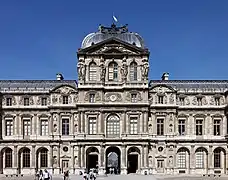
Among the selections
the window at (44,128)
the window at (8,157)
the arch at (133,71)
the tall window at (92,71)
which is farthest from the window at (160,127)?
the window at (8,157)

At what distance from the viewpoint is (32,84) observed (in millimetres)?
69875

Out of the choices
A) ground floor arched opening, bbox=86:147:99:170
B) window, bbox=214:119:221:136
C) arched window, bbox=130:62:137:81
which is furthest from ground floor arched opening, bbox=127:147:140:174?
window, bbox=214:119:221:136

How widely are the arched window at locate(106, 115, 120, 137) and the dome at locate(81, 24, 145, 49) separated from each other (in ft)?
38.8

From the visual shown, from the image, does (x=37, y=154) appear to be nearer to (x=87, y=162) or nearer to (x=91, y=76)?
(x=87, y=162)

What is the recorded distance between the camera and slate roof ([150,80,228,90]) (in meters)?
69.1

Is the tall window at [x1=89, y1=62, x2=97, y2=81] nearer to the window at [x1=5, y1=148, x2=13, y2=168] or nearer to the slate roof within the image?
the slate roof

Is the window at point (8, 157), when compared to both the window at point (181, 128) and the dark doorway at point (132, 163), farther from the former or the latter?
the window at point (181, 128)

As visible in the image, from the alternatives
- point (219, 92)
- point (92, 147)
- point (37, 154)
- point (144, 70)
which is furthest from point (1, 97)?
point (219, 92)

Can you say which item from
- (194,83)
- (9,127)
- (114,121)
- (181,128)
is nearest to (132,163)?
(114,121)

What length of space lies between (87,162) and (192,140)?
53.2 feet

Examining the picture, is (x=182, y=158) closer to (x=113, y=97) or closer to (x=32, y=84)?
(x=113, y=97)

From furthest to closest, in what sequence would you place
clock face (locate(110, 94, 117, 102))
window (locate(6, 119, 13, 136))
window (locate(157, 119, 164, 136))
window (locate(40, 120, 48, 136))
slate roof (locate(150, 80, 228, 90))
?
1. slate roof (locate(150, 80, 228, 90))
2. window (locate(40, 120, 48, 136))
3. window (locate(6, 119, 13, 136))
4. window (locate(157, 119, 164, 136))
5. clock face (locate(110, 94, 117, 102))

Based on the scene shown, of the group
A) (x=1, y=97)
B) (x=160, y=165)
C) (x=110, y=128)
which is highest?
(x=1, y=97)

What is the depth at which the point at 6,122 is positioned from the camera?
6712 cm
